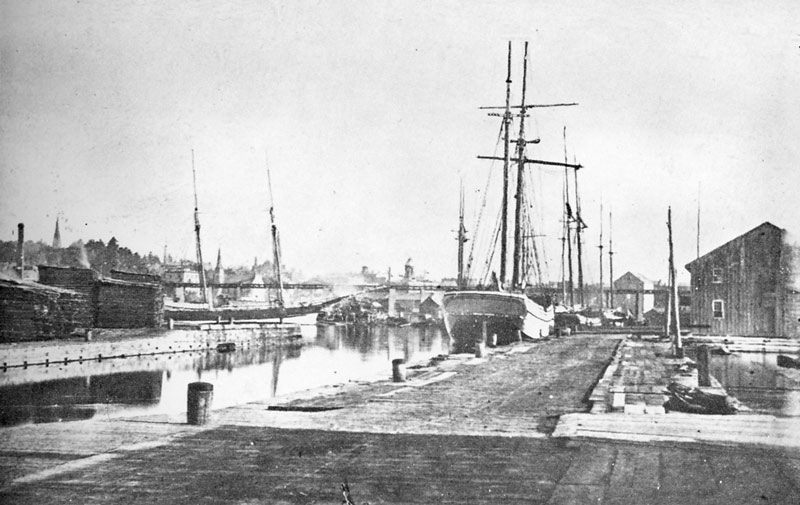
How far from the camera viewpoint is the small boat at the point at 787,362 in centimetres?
2408

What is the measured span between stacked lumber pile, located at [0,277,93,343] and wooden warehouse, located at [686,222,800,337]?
34.5m

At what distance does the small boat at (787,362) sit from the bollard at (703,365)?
30.7 feet

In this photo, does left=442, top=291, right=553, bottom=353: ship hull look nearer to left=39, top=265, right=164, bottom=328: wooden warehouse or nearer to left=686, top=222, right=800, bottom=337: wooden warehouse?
left=686, top=222, right=800, bottom=337: wooden warehouse

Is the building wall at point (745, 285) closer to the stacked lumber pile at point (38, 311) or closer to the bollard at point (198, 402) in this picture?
the bollard at point (198, 402)

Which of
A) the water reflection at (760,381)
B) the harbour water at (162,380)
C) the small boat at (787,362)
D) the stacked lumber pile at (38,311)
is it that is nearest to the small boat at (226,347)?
the harbour water at (162,380)

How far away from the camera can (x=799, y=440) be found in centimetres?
837

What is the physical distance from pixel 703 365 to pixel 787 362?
1025 centimetres

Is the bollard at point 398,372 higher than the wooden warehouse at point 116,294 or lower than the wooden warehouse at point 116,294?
lower

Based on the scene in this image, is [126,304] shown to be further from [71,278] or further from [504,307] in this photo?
[504,307]

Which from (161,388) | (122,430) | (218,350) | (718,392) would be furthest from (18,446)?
(218,350)

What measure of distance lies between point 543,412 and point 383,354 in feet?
125

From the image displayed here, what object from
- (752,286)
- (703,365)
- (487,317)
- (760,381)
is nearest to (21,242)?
(703,365)

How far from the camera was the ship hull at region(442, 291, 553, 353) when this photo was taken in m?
Answer: 38.5

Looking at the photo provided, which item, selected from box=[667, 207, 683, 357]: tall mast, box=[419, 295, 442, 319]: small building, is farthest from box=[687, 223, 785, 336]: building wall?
box=[419, 295, 442, 319]: small building
